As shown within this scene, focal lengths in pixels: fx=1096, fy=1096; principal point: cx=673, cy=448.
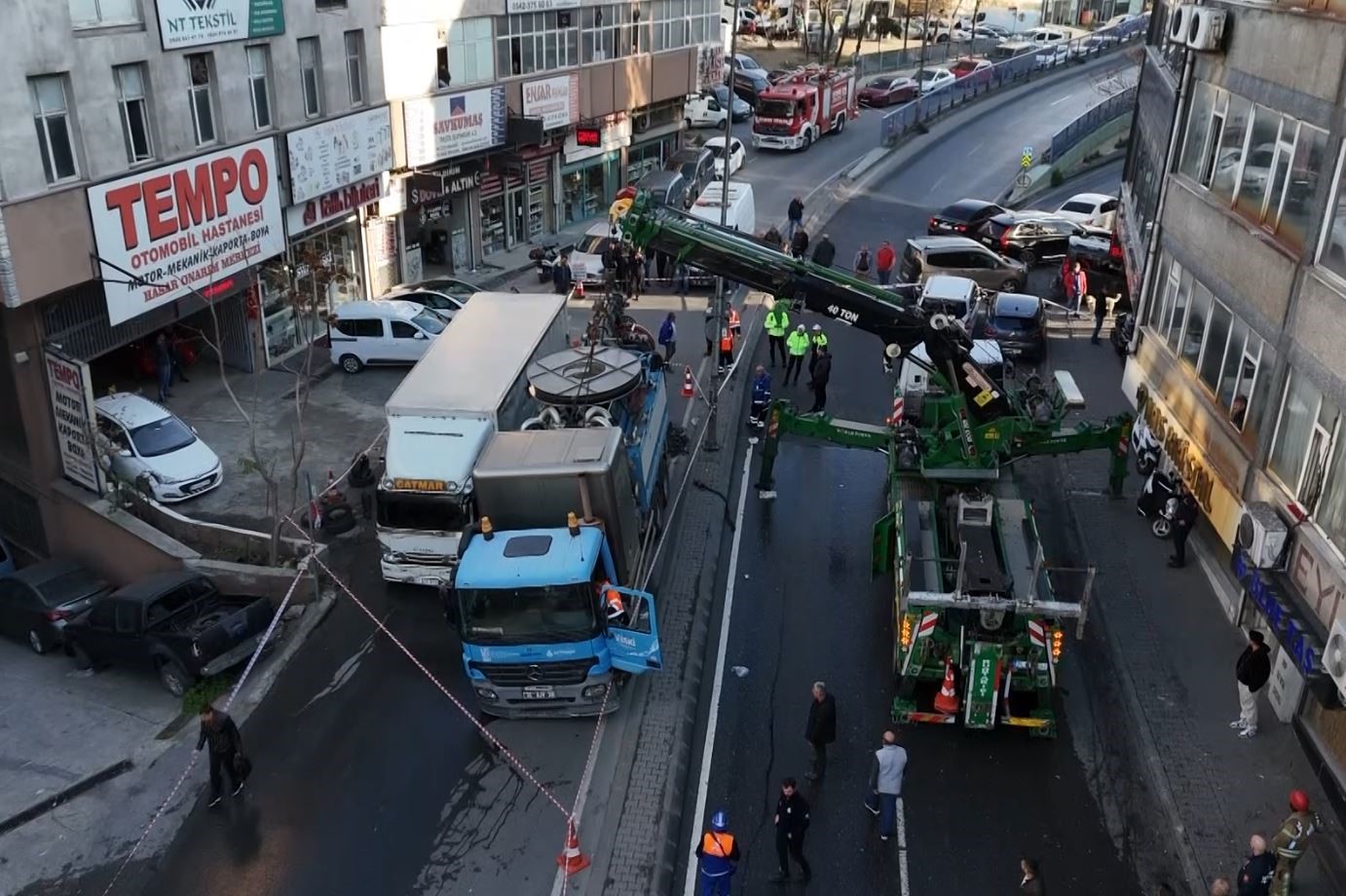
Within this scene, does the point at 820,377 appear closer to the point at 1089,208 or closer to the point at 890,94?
the point at 1089,208

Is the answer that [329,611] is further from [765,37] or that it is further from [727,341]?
[765,37]

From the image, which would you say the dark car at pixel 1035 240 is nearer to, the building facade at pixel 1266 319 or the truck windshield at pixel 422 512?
the building facade at pixel 1266 319

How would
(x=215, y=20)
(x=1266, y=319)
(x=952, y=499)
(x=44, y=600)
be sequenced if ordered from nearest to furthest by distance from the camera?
(x=1266, y=319)
(x=952, y=499)
(x=44, y=600)
(x=215, y=20)

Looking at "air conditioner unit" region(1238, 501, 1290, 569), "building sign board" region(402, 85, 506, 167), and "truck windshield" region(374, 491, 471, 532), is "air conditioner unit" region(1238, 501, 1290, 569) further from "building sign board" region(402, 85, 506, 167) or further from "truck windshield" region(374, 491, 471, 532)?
"building sign board" region(402, 85, 506, 167)

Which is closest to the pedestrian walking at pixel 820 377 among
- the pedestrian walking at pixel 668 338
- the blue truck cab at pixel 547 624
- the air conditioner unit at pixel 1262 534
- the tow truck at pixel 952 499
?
the tow truck at pixel 952 499

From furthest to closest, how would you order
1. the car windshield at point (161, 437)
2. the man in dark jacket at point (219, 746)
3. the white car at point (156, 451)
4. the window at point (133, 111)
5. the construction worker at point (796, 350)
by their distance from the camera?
the construction worker at point (796, 350) < the car windshield at point (161, 437) < the white car at point (156, 451) < the window at point (133, 111) < the man in dark jacket at point (219, 746)

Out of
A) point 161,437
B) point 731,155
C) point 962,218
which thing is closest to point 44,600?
point 161,437

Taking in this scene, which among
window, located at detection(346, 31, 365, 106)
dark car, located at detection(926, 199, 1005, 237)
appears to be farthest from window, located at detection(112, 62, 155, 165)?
dark car, located at detection(926, 199, 1005, 237)

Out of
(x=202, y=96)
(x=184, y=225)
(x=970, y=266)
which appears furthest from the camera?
(x=970, y=266)
